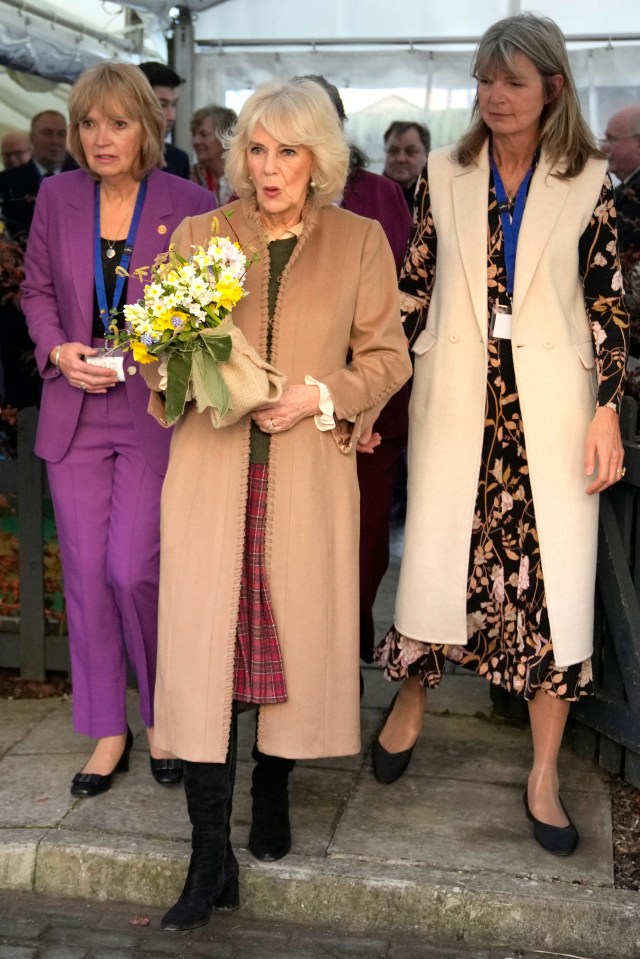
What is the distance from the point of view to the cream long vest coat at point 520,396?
366 centimetres

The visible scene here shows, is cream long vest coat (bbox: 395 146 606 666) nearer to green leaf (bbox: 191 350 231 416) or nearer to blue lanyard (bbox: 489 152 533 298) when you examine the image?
blue lanyard (bbox: 489 152 533 298)

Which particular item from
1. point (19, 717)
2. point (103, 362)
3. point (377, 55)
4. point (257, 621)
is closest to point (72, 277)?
point (103, 362)

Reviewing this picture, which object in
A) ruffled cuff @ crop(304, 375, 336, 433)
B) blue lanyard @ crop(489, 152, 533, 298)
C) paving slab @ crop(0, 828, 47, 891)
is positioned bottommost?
paving slab @ crop(0, 828, 47, 891)

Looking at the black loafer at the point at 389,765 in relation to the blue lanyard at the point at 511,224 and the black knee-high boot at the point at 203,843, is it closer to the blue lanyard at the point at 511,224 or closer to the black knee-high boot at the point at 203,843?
the black knee-high boot at the point at 203,843

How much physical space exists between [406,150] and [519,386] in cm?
454

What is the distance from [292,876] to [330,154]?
1.96m

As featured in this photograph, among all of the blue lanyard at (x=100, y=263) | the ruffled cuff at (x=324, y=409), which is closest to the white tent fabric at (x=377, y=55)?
the blue lanyard at (x=100, y=263)

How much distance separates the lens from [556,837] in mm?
3746

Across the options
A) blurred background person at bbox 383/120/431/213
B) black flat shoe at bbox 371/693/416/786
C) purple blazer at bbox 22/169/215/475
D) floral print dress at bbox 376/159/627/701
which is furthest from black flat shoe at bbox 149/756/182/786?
blurred background person at bbox 383/120/431/213

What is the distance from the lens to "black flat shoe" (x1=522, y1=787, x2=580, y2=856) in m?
3.72

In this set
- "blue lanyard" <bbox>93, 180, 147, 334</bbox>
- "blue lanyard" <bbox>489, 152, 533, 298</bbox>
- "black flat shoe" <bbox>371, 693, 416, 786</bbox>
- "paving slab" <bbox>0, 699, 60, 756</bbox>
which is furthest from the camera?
"paving slab" <bbox>0, 699, 60, 756</bbox>

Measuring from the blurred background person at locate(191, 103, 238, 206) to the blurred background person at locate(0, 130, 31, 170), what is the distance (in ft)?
3.37

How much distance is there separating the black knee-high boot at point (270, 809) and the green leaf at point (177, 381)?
3.50ft

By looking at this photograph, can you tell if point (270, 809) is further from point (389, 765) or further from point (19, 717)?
point (19, 717)
